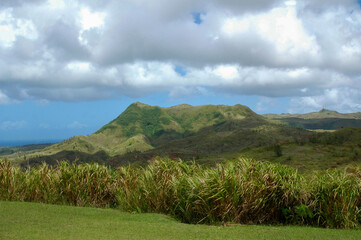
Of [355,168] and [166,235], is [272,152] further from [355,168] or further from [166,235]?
[166,235]

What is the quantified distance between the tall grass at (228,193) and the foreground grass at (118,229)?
2.73 feet

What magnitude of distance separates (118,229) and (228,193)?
141 inches

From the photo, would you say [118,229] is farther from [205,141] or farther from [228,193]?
[205,141]

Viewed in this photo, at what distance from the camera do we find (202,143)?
10344 centimetres

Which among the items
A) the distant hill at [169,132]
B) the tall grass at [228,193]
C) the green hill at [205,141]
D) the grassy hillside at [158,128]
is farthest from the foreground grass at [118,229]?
the grassy hillside at [158,128]

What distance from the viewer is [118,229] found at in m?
8.42

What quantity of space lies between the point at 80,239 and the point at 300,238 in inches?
209

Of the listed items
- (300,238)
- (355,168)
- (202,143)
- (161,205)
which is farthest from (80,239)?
(202,143)

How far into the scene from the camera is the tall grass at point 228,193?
10.1 metres

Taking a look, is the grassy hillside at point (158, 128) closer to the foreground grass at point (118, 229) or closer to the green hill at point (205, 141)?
the green hill at point (205, 141)

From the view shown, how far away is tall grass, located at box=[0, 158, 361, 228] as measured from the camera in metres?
10.1

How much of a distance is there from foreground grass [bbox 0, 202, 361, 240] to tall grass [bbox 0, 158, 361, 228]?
2.73ft

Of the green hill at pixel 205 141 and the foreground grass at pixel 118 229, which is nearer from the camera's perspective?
the foreground grass at pixel 118 229

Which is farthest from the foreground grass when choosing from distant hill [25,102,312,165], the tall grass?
A: distant hill [25,102,312,165]
